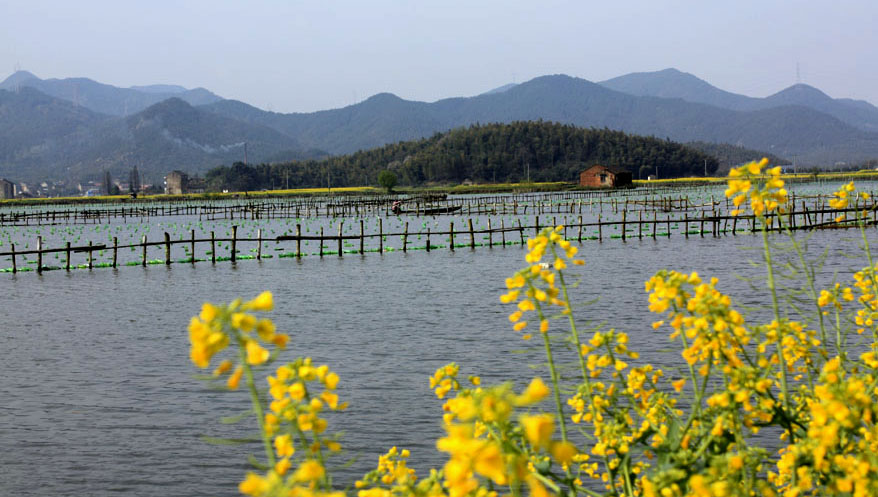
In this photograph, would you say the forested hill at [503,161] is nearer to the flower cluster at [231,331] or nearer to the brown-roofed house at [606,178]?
the brown-roofed house at [606,178]

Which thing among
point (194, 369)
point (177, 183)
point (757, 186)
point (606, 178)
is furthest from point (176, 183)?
point (757, 186)

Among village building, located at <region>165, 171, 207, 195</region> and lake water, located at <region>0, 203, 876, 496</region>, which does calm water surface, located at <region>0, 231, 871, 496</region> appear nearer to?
lake water, located at <region>0, 203, 876, 496</region>

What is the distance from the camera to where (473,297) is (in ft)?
68.2

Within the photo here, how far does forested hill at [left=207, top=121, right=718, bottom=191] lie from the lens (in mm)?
168375

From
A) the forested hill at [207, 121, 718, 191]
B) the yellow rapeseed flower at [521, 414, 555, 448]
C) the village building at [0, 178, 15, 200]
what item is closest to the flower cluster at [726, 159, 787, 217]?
the yellow rapeseed flower at [521, 414, 555, 448]

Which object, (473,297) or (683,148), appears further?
(683,148)

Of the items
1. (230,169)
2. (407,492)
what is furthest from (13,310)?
(230,169)

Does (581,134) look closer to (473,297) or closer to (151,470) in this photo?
→ (473,297)

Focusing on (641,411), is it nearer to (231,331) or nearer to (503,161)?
(231,331)

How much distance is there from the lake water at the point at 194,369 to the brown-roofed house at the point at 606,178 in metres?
87.7

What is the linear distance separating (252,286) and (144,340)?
891 cm

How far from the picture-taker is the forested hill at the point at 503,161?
552 feet

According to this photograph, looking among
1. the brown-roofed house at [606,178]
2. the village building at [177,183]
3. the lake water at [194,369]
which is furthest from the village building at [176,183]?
the lake water at [194,369]

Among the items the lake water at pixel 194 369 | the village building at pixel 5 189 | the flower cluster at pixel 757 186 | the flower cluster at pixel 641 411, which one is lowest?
the lake water at pixel 194 369
